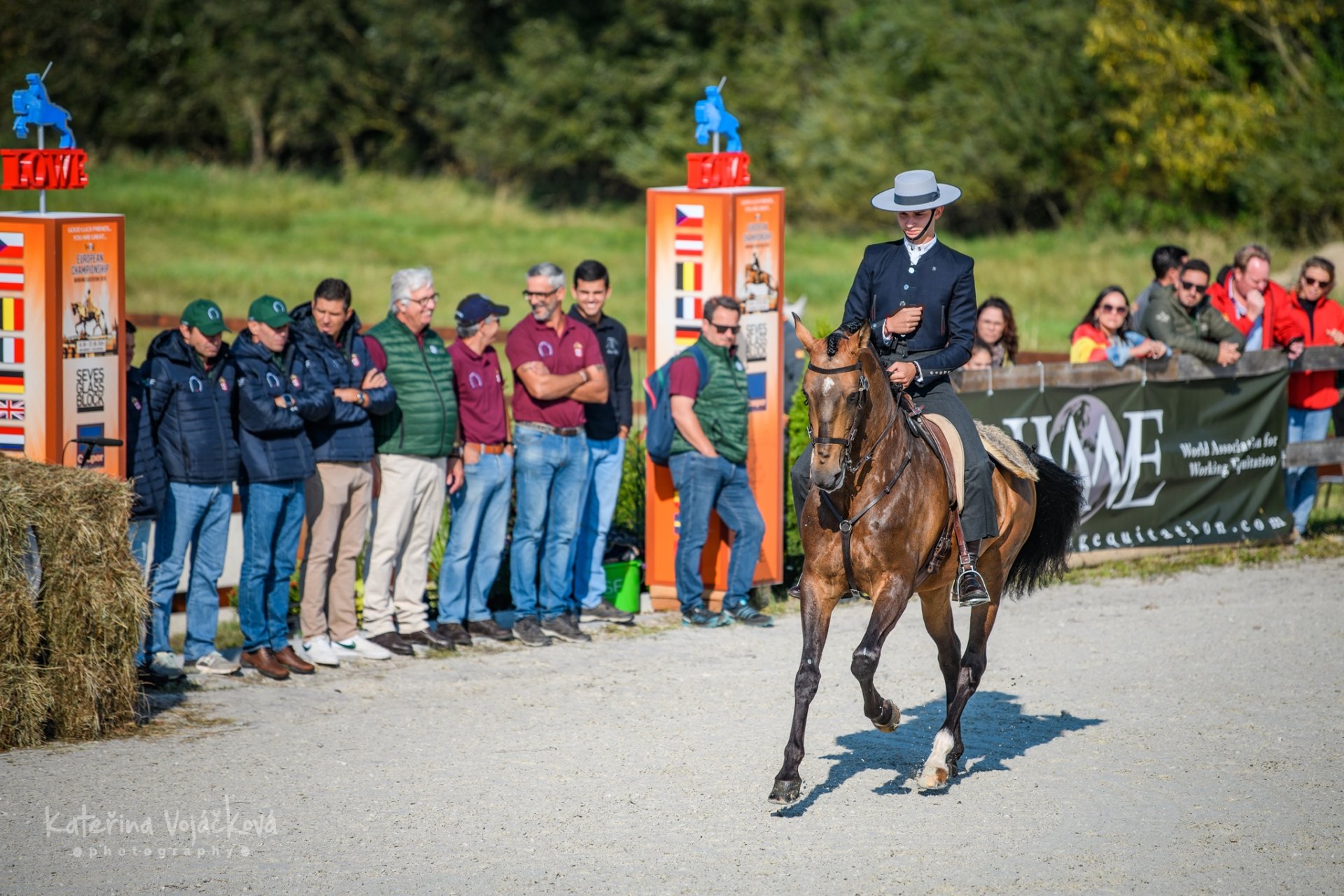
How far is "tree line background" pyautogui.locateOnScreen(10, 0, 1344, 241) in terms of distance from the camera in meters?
34.5

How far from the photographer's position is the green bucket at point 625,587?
1172 cm

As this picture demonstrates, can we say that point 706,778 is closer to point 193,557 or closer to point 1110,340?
point 193,557

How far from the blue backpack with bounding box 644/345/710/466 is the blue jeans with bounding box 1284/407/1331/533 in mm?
5911

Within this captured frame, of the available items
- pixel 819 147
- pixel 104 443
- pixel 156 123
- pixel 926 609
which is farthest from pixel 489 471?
pixel 156 123

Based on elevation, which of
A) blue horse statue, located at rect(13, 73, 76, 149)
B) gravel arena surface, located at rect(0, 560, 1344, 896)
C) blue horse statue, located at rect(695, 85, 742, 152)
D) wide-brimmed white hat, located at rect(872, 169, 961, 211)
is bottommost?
gravel arena surface, located at rect(0, 560, 1344, 896)

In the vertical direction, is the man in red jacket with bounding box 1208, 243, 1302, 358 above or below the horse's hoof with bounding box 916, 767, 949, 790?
above

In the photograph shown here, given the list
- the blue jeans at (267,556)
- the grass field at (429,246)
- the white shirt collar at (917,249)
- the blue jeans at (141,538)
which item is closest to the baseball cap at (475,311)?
the blue jeans at (267,556)

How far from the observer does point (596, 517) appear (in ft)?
37.4

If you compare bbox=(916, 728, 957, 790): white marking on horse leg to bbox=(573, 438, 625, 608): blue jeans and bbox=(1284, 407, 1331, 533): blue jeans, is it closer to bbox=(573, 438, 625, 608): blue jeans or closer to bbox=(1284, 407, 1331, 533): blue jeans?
bbox=(573, 438, 625, 608): blue jeans

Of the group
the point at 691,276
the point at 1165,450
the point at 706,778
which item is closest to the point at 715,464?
the point at 691,276

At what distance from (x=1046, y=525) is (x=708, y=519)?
3180 millimetres

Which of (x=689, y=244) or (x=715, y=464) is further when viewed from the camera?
(x=689, y=244)

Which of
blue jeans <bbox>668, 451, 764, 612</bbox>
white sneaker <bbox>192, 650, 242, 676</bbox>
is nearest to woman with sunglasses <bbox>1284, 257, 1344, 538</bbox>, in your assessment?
blue jeans <bbox>668, 451, 764, 612</bbox>

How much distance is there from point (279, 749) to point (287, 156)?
50.9m
